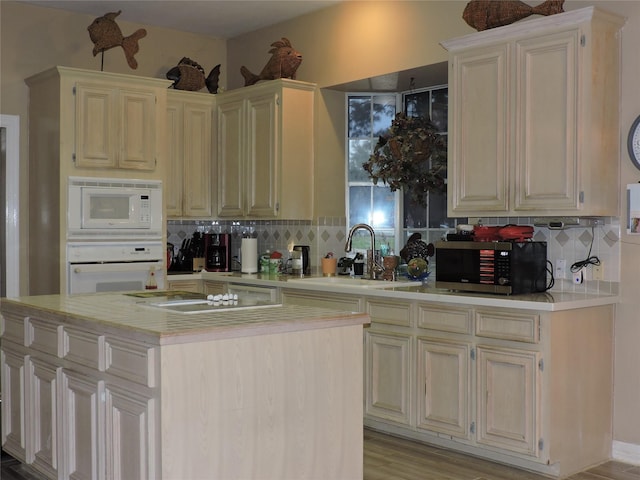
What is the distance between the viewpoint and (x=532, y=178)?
389cm

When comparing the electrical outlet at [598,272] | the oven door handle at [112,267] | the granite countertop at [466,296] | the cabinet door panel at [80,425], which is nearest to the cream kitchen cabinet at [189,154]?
the oven door handle at [112,267]

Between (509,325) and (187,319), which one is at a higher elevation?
(187,319)

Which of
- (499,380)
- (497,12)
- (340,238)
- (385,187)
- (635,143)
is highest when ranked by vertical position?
(497,12)

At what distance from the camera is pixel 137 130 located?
211 inches

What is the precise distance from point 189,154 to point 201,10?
43.3 inches

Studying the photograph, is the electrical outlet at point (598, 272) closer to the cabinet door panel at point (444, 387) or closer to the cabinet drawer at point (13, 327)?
the cabinet door panel at point (444, 387)

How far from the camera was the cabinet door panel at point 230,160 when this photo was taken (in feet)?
19.1

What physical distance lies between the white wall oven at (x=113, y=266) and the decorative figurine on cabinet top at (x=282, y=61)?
4.97 ft

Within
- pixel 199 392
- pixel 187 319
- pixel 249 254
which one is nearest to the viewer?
pixel 199 392

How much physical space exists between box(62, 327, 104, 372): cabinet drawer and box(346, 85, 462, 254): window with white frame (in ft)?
8.55

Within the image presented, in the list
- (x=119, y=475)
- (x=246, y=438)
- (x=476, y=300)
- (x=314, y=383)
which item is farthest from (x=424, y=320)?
(x=119, y=475)

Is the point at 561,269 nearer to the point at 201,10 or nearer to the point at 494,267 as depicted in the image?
the point at 494,267

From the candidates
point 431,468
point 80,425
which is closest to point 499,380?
point 431,468

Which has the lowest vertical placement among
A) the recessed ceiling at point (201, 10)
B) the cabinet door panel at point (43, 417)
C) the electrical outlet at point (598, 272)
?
the cabinet door panel at point (43, 417)
